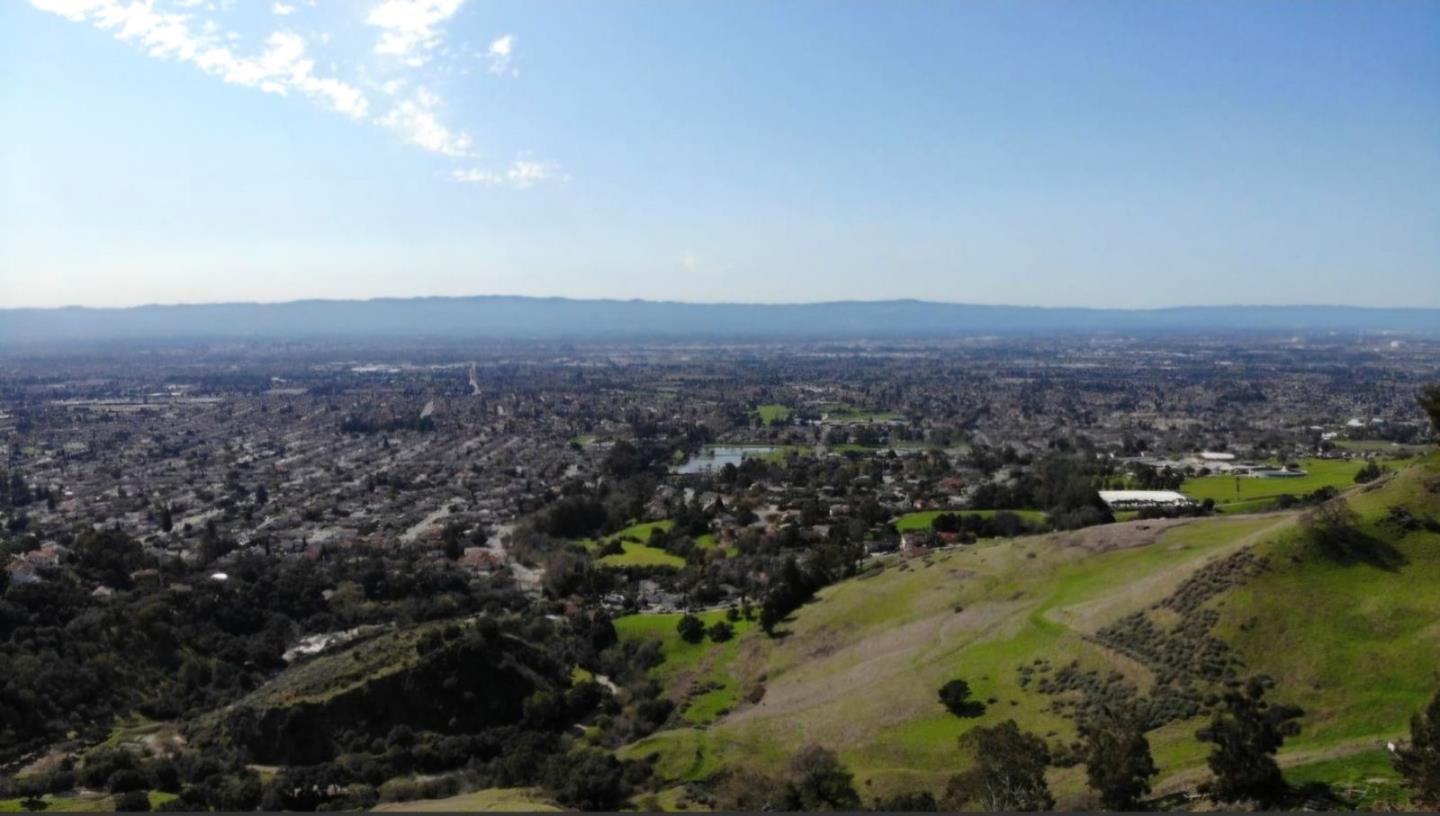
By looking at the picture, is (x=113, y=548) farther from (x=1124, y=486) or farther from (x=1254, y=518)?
(x=1124, y=486)

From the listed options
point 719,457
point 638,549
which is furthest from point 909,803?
point 719,457

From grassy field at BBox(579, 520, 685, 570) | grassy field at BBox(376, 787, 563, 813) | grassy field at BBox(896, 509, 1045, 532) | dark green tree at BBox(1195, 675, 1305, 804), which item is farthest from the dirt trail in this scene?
grassy field at BBox(579, 520, 685, 570)

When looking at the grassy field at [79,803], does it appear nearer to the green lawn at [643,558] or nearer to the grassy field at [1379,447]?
the green lawn at [643,558]

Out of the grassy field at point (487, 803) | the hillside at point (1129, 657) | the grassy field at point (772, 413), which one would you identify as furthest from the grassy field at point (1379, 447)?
the grassy field at point (487, 803)

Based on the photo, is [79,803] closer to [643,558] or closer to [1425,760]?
[1425,760]

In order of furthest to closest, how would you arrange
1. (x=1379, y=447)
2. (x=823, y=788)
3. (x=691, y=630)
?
(x=1379, y=447)
(x=691, y=630)
(x=823, y=788)
